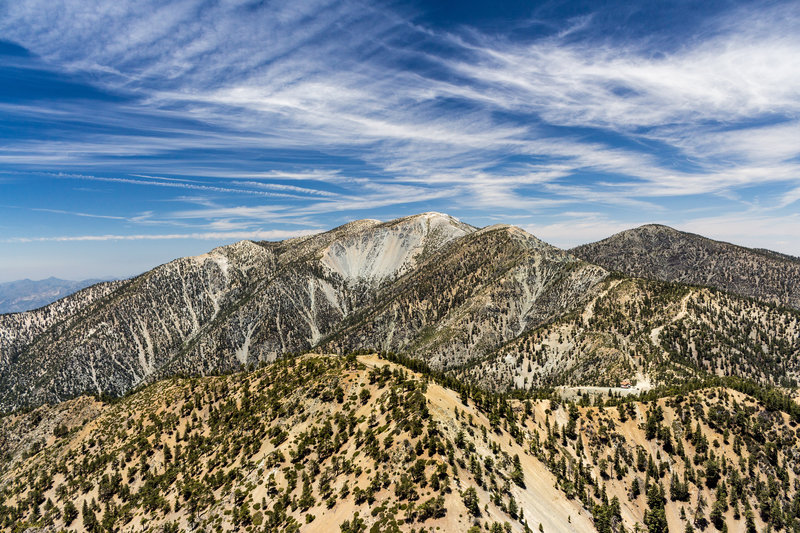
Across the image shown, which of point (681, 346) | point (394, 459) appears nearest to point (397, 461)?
point (394, 459)

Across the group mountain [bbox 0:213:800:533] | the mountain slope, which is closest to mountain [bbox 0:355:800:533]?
mountain [bbox 0:213:800:533]

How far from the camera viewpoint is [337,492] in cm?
5378

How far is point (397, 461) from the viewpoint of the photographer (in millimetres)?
52938

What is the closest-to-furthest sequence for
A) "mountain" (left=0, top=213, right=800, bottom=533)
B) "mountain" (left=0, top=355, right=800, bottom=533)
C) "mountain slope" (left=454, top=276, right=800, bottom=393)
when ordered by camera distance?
"mountain" (left=0, top=355, right=800, bottom=533)
"mountain" (left=0, top=213, right=800, bottom=533)
"mountain slope" (left=454, top=276, right=800, bottom=393)

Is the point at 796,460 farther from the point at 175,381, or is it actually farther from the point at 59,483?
the point at 59,483

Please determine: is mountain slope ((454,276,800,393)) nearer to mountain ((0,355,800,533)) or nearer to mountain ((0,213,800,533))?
mountain ((0,213,800,533))

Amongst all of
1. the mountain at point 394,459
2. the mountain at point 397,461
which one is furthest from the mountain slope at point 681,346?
the mountain at point 397,461

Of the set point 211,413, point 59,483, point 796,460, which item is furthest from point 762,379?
point 59,483

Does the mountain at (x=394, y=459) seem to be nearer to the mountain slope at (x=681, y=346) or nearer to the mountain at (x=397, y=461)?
the mountain at (x=397, y=461)

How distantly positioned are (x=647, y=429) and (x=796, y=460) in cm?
3096

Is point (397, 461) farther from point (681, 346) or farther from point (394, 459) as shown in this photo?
point (681, 346)

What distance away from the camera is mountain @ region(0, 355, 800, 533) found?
51156 mm

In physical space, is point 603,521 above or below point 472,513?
below

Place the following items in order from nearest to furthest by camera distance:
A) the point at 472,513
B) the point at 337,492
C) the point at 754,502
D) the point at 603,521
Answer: the point at 472,513
the point at 337,492
the point at 603,521
the point at 754,502
